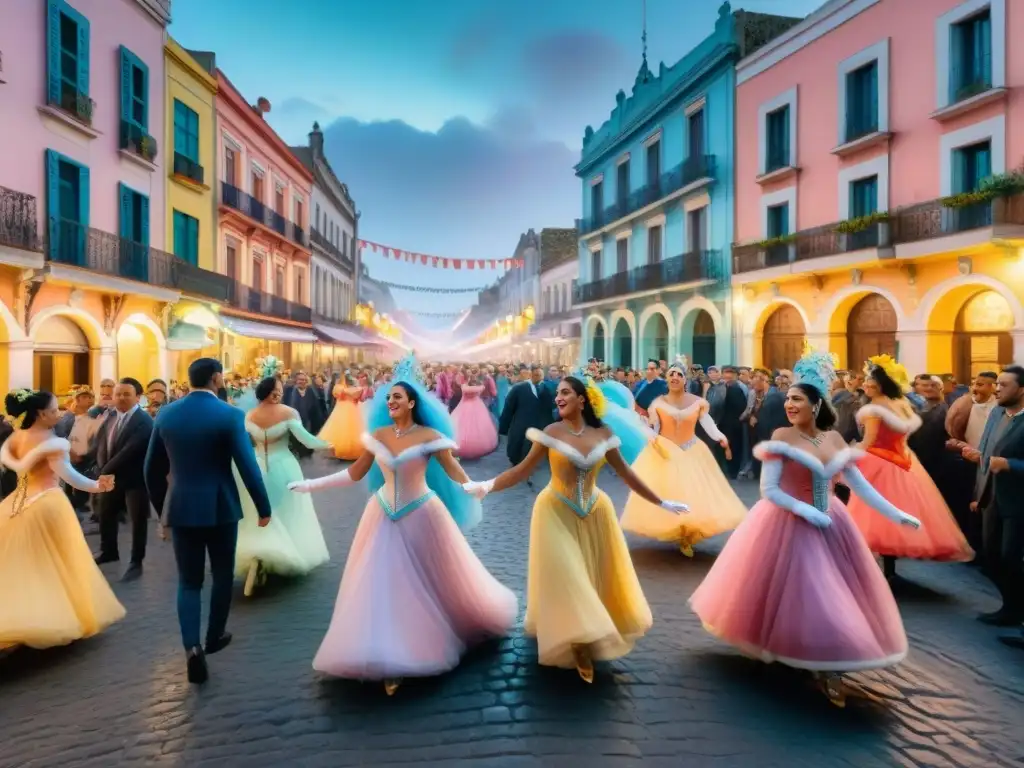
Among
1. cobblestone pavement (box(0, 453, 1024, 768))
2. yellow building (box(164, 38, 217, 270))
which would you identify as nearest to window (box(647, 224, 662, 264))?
yellow building (box(164, 38, 217, 270))

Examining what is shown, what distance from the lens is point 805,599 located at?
4020 mm

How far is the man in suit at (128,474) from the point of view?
6.84 m

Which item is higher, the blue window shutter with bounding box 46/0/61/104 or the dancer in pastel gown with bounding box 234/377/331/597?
the blue window shutter with bounding box 46/0/61/104

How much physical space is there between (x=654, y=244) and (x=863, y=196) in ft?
32.7

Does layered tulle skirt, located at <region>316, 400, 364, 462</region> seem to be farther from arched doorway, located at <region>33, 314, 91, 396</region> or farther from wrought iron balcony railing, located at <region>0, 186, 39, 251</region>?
wrought iron balcony railing, located at <region>0, 186, 39, 251</region>

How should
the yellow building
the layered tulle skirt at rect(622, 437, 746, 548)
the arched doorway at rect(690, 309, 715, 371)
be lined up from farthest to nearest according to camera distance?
the arched doorway at rect(690, 309, 715, 371), the yellow building, the layered tulle skirt at rect(622, 437, 746, 548)

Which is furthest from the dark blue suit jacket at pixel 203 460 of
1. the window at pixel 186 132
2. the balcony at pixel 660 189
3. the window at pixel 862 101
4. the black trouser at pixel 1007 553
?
the balcony at pixel 660 189

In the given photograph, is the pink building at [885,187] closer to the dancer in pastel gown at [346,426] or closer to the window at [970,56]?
the window at [970,56]

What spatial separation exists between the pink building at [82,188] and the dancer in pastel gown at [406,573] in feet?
38.3

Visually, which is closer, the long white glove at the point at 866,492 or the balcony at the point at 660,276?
the long white glove at the point at 866,492

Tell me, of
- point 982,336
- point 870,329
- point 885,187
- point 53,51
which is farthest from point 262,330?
point 982,336

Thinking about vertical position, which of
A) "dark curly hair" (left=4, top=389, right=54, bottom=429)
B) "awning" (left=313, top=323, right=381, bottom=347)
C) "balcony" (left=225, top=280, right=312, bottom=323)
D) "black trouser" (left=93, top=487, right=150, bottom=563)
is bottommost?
"black trouser" (left=93, top=487, right=150, bottom=563)

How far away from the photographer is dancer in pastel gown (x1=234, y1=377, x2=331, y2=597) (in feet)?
20.1

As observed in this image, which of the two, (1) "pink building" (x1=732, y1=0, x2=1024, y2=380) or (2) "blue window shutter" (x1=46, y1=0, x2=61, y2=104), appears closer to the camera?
(2) "blue window shutter" (x1=46, y1=0, x2=61, y2=104)
